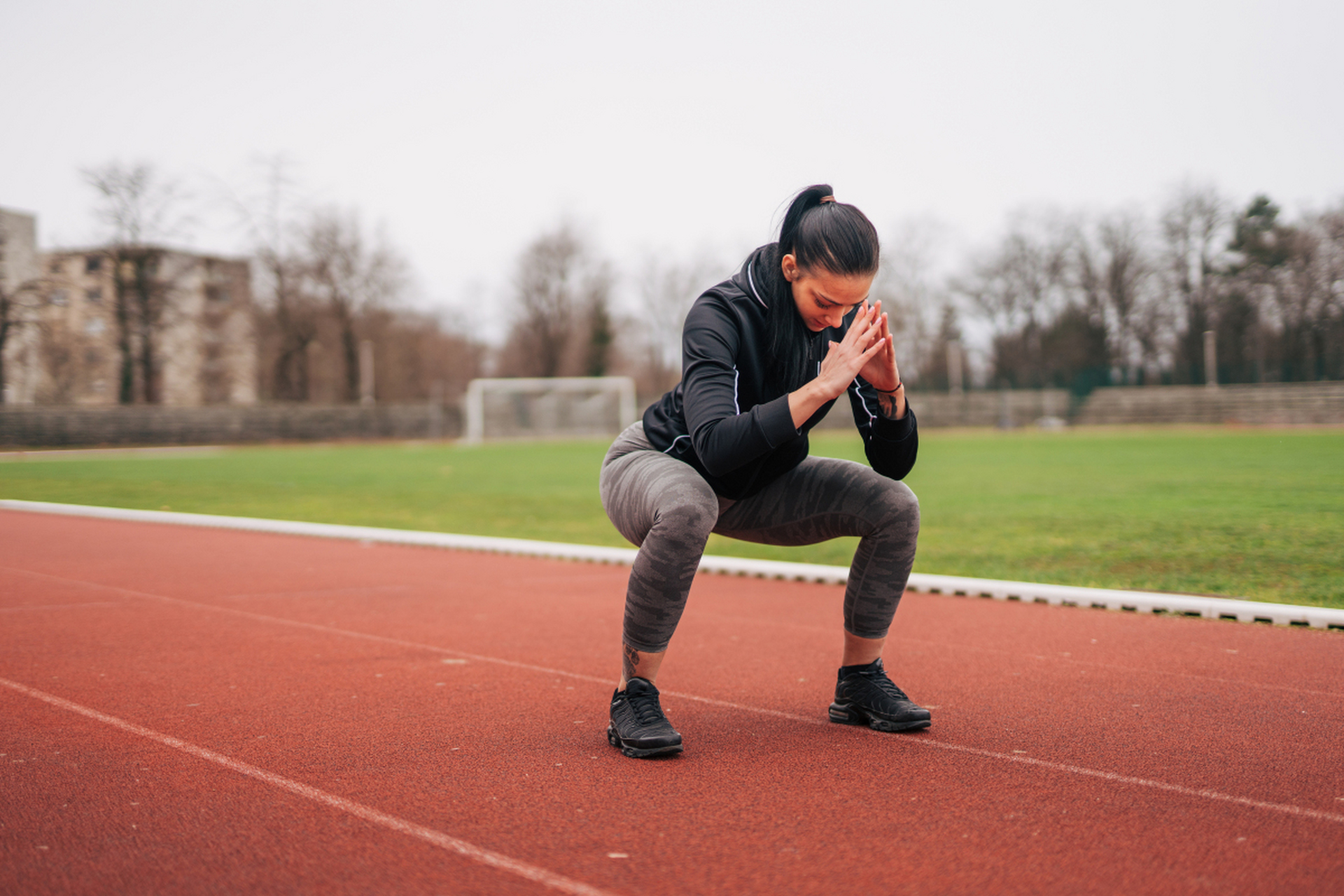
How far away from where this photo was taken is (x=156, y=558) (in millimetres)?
8969

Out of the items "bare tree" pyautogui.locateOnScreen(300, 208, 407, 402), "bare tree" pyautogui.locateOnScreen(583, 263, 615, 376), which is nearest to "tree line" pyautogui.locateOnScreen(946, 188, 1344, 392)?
"bare tree" pyautogui.locateOnScreen(583, 263, 615, 376)

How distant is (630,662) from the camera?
11.3 ft

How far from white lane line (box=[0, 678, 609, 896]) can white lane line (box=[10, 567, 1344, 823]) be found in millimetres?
1546

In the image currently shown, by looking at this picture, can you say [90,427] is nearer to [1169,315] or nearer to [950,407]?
[950,407]

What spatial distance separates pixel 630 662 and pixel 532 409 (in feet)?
151

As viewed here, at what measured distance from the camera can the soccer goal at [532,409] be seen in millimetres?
48844

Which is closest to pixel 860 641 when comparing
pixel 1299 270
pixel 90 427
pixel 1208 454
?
pixel 1208 454

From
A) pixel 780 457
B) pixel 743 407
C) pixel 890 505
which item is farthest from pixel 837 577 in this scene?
pixel 743 407

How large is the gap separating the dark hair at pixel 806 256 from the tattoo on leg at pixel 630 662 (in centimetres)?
97

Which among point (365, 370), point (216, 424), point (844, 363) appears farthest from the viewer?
point (365, 370)

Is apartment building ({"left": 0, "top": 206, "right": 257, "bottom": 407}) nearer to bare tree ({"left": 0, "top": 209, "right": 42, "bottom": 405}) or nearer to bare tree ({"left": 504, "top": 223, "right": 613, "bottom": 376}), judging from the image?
bare tree ({"left": 0, "top": 209, "right": 42, "bottom": 405})

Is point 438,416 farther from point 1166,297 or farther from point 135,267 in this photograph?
point 1166,297

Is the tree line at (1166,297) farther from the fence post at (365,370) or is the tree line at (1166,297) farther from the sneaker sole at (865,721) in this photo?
the sneaker sole at (865,721)

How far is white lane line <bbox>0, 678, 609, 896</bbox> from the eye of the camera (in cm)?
235
